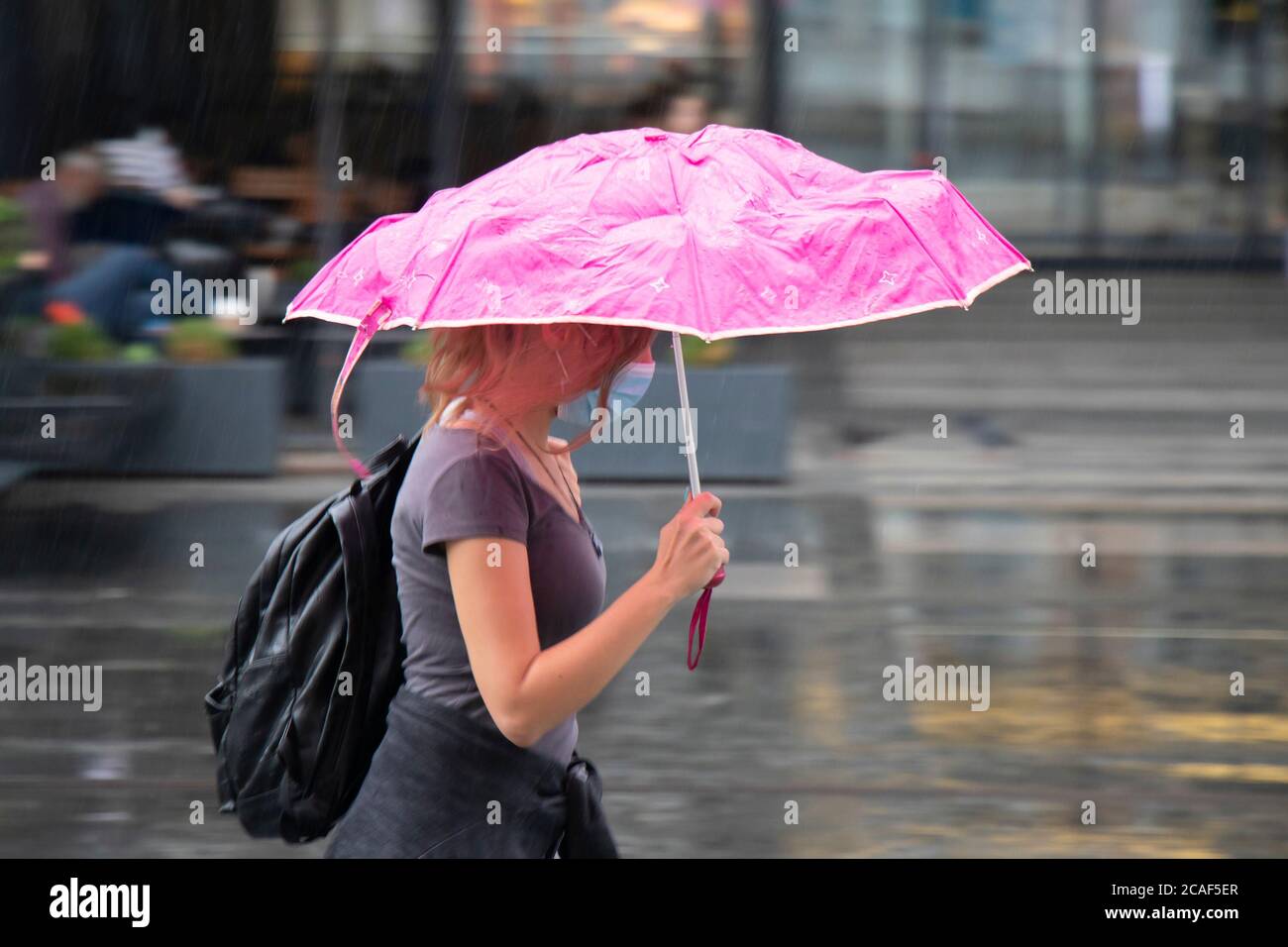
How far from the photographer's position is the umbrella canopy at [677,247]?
2.30 meters

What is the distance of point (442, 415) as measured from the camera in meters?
2.52

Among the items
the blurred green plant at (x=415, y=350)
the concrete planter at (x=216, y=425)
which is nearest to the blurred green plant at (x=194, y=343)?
the concrete planter at (x=216, y=425)

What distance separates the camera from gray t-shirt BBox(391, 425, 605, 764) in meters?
2.41

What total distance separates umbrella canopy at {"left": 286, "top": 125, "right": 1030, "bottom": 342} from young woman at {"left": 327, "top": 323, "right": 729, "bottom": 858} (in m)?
0.14

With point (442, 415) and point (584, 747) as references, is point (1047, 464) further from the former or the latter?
point (442, 415)

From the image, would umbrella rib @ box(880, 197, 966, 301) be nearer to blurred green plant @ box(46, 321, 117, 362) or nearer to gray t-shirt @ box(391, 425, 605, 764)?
gray t-shirt @ box(391, 425, 605, 764)

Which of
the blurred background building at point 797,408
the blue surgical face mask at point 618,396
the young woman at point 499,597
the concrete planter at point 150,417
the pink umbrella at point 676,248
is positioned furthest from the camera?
the concrete planter at point 150,417

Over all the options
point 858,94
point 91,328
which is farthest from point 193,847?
point 858,94

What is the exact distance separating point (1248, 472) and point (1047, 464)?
1.33 meters

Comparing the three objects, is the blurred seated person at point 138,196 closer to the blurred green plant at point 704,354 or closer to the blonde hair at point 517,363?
the blurred green plant at point 704,354

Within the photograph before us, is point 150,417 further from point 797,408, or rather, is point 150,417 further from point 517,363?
point 517,363

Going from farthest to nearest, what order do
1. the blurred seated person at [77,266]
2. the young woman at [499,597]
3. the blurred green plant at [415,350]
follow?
the blurred green plant at [415,350], the blurred seated person at [77,266], the young woman at [499,597]

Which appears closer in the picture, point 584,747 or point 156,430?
point 584,747

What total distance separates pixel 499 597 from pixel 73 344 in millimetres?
8406
